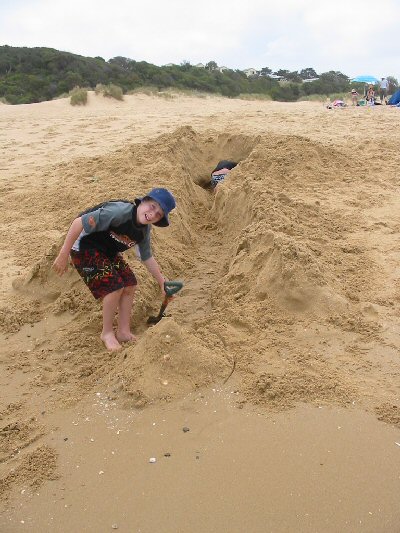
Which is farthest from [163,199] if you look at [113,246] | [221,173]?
[221,173]

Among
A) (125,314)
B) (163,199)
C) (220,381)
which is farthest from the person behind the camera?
(125,314)

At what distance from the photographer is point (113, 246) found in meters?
2.99

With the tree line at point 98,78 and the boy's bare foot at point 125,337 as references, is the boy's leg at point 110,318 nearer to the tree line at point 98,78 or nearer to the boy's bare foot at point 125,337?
the boy's bare foot at point 125,337

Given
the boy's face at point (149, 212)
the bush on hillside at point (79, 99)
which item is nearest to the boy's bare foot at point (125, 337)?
the boy's face at point (149, 212)

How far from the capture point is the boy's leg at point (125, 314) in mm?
2994

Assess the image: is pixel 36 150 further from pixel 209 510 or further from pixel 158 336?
pixel 209 510

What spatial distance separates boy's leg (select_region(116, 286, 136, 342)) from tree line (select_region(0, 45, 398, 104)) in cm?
1740

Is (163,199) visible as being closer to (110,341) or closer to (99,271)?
(99,271)

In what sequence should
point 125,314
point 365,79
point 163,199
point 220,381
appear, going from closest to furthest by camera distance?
point 220,381
point 163,199
point 125,314
point 365,79

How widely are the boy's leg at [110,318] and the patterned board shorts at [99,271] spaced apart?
31 mm

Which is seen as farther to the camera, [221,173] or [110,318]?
[221,173]

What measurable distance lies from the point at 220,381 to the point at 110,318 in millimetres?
817

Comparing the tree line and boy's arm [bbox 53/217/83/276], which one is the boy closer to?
boy's arm [bbox 53/217/83/276]

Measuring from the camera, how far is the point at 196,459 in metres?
2.04
